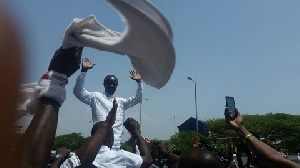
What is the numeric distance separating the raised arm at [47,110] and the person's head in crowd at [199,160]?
1791 millimetres

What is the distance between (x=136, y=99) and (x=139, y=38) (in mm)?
2792

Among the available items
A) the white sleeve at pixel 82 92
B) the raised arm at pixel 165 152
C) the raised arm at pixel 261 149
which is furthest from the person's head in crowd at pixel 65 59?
the raised arm at pixel 165 152

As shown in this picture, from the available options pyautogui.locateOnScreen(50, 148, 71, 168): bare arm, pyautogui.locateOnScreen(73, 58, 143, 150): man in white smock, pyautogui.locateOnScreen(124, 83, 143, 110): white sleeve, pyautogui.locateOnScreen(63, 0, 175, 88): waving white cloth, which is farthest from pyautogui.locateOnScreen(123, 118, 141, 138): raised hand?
pyautogui.locateOnScreen(63, 0, 175, 88): waving white cloth

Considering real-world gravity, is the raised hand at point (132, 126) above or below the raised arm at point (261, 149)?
above

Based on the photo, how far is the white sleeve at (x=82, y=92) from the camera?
3566mm

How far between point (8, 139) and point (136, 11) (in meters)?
0.81

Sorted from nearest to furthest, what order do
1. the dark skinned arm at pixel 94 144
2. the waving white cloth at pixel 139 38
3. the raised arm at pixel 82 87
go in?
the waving white cloth at pixel 139 38 → the dark skinned arm at pixel 94 144 → the raised arm at pixel 82 87

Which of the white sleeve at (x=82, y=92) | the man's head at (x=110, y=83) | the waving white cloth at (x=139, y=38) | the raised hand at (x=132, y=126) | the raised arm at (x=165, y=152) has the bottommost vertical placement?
the raised arm at (x=165, y=152)


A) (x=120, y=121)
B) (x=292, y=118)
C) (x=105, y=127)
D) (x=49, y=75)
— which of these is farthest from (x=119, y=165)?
(x=292, y=118)

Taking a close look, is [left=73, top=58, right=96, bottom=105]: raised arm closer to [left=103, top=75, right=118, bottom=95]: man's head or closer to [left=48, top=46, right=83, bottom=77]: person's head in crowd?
[left=103, top=75, right=118, bottom=95]: man's head

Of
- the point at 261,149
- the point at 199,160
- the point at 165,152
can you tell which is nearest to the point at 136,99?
the point at 199,160

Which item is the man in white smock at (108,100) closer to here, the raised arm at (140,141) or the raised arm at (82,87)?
the raised arm at (82,87)

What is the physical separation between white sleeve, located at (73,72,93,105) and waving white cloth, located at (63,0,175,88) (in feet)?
6.38

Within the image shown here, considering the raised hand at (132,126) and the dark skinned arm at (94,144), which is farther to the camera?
the raised hand at (132,126)
